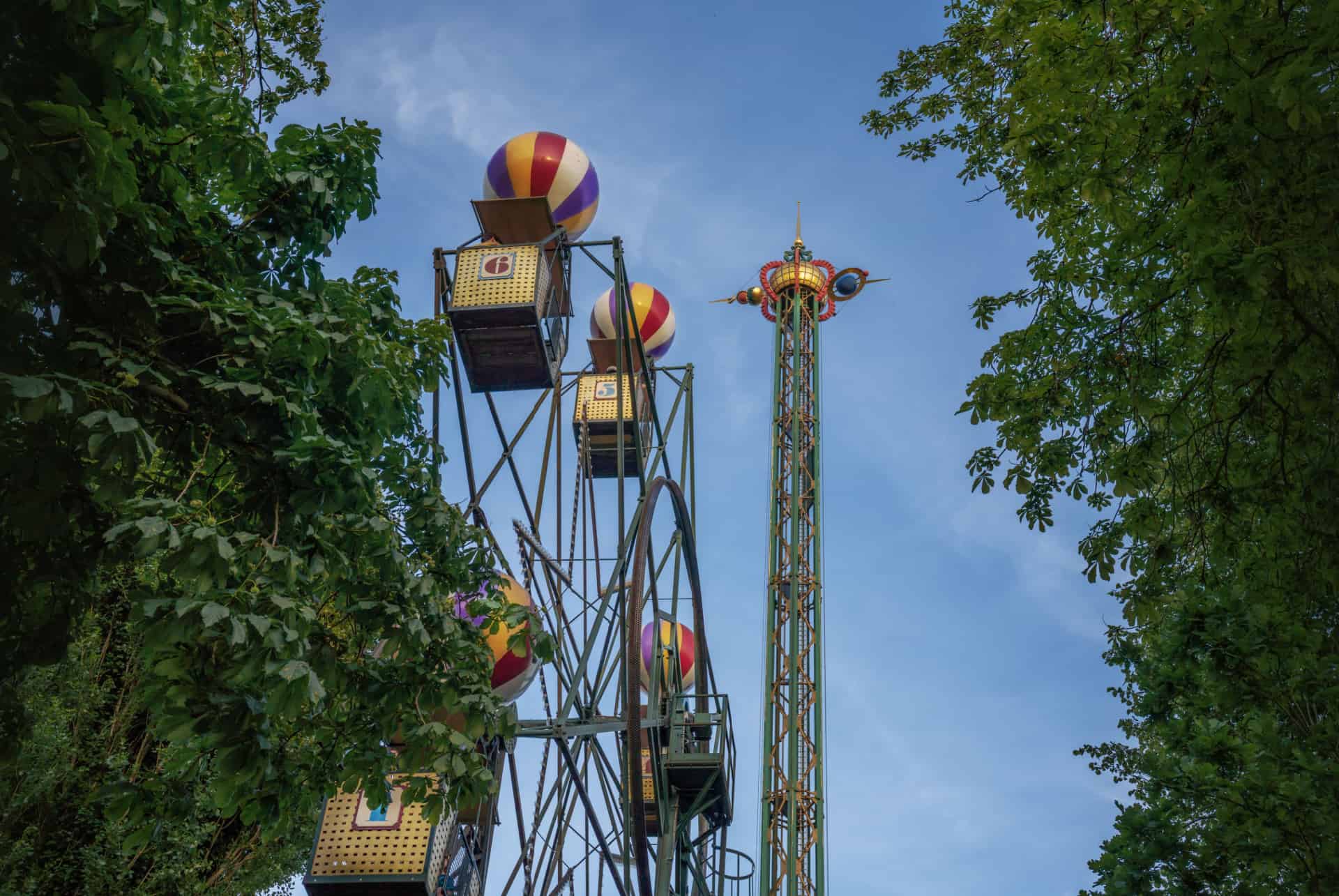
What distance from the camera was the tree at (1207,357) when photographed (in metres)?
4.89

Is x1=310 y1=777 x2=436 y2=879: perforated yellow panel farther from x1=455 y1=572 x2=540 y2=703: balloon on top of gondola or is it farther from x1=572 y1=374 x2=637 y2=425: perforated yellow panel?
x1=572 y1=374 x2=637 y2=425: perforated yellow panel

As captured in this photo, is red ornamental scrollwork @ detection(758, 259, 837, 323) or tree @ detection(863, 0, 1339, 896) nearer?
tree @ detection(863, 0, 1339, 896)

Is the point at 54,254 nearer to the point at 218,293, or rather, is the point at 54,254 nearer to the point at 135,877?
the point at 218,293

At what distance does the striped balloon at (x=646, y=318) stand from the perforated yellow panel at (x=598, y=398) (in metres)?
0.67

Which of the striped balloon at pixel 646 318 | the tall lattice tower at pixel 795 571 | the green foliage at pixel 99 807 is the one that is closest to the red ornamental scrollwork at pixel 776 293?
the tall lattice tower at pixel 795 571

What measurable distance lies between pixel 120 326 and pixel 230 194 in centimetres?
93

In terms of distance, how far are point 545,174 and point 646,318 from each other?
17.0 feet

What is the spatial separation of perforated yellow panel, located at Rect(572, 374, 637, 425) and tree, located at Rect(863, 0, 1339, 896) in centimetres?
975

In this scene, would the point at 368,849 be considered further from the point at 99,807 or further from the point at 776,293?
the point at 776,293

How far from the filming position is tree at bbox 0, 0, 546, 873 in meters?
4.20

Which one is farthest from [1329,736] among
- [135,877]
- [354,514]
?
[135,877]

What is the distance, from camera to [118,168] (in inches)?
168

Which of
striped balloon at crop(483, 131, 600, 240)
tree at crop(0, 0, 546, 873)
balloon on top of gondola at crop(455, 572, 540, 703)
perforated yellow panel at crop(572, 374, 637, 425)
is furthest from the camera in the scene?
perforated yellow panel at crop(572, 374, 637, 425)

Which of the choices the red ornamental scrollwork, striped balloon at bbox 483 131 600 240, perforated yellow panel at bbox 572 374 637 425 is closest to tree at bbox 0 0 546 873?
striped balloon at bbox 483 131 600 240
